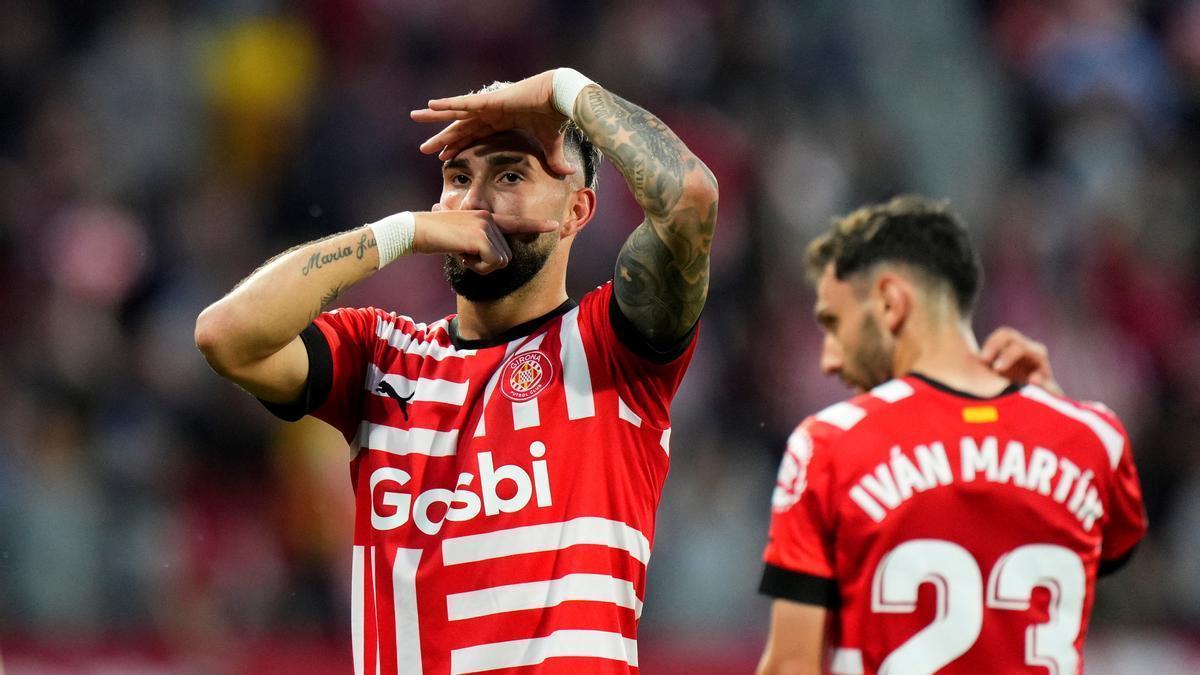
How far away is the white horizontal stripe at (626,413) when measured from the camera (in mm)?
3934

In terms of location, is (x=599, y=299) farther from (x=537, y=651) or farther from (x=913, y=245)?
(x=913, y=245)

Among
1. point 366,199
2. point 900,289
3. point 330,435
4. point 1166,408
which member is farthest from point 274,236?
point 900,289

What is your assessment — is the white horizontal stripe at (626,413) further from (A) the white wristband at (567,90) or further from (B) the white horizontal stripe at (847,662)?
(B) the white horizontal stripe at (847,662)

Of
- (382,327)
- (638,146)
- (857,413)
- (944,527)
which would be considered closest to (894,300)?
(857,413)

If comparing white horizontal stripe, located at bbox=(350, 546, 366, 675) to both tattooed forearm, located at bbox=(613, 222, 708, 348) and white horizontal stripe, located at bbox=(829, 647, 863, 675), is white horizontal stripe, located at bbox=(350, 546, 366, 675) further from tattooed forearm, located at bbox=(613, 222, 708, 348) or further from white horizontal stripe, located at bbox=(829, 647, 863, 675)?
white horizontal stripe, located at bbox=(829, 647, 863, 675)

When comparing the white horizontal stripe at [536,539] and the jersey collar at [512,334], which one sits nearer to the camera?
the white horizontal stripe at [536,539]

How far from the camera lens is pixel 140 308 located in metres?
10.0

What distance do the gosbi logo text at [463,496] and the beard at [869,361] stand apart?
1216mm

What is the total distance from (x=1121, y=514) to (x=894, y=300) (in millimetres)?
874

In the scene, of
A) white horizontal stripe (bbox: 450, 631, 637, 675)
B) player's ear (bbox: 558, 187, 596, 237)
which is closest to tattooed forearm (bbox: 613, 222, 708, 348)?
player's ear (bbox: 558, 187, 596, 237)

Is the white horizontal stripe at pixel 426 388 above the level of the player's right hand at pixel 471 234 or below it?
below

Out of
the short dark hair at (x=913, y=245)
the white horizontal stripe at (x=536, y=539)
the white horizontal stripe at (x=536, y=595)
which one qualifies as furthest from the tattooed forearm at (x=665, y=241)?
Result: the short dark hair at (x=913, y=245)

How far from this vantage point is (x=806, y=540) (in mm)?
4273

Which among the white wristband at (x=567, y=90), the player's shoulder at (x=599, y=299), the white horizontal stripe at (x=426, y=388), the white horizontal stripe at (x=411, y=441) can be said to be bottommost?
the white horizontal stripe at (x=411, y=441)
